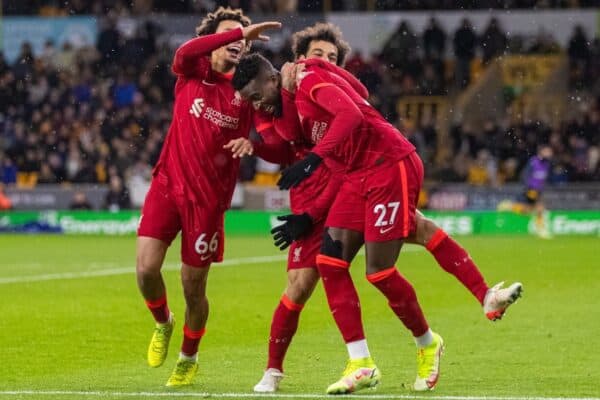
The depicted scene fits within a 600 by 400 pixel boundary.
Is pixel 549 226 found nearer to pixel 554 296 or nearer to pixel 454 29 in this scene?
pixel 454 29

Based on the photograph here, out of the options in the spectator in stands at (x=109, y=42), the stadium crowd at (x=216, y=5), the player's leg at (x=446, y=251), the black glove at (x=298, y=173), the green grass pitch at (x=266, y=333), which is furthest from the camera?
the spectator in stands at (x=109, y=42)

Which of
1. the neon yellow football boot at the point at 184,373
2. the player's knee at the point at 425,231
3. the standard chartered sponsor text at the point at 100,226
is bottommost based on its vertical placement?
the standard chartered sponsor text at the point at 100,226

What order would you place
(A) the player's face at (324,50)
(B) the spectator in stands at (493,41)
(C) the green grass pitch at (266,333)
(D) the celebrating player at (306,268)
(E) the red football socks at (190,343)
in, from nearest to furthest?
(D) the celebrating player at (306,268), (C) the green grass pitch at (266,333), (E) the red football socks at (190,343), (A) the player's face at (324,50), (B) the spectator in stands at (493,41)

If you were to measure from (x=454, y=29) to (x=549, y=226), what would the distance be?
24.3 ft

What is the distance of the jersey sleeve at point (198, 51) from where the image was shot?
28.5 feet

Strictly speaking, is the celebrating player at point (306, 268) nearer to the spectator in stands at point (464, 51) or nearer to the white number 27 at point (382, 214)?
the white number 27 at point (382, 214)

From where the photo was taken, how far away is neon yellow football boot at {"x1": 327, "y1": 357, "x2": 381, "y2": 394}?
26.5 feet

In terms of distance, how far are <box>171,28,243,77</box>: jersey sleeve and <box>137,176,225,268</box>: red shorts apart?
78 centimetres

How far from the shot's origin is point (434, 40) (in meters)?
34.8

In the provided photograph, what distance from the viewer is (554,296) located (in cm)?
1594

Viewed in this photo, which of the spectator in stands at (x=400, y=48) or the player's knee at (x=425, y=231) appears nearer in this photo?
the player's knee at (x=425, y=231)

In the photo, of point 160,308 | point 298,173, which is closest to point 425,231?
point 298,173

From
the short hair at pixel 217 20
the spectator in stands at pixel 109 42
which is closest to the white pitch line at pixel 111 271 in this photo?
the short hair at pixel 217 20

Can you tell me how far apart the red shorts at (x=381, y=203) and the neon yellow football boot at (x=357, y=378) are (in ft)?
2.44
